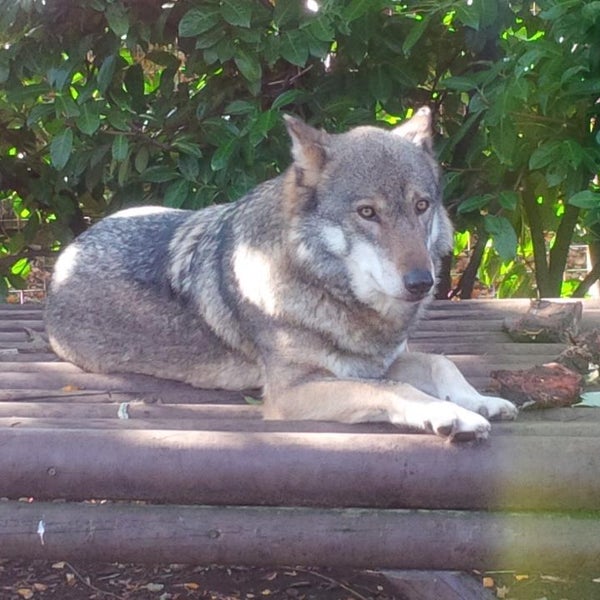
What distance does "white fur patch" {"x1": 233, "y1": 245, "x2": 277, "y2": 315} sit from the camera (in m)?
2.99

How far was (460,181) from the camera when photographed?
16.4ft

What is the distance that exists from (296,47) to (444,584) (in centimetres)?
273

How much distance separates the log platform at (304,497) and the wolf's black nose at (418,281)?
18.3 inches

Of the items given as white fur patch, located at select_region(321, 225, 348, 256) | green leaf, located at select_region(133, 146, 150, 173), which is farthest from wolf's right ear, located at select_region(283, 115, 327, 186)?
green leaf, located at select_region(133, 146, 150, 173)

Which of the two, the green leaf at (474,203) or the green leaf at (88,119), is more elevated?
the green leaf at (88,119)

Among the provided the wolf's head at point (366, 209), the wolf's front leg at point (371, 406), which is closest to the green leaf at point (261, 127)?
the wolf's head at point (366, 209)

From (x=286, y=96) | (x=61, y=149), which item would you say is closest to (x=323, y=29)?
(x=286, y=96)

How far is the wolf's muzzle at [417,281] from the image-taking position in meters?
2.61

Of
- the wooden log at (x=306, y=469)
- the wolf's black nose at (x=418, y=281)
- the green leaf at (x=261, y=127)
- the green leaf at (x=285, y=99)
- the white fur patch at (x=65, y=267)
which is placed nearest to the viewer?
the wooden log at (x=306, y=469)

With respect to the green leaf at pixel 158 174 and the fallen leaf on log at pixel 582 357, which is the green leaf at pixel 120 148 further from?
the fallen leaf on log at pixel 582 357

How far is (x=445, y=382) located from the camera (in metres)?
2.77

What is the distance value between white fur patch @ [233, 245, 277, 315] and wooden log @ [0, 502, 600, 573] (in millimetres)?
930

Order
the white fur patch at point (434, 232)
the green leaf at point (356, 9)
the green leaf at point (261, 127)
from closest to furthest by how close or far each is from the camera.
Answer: the white fur patch at point (434, 232) < the green leaf at point (356, 9) < the green leaf at point (261, 127)

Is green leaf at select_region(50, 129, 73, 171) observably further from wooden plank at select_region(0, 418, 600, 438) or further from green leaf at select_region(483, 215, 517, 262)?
wooden plank at select_region(0, 418, 600, 438)
